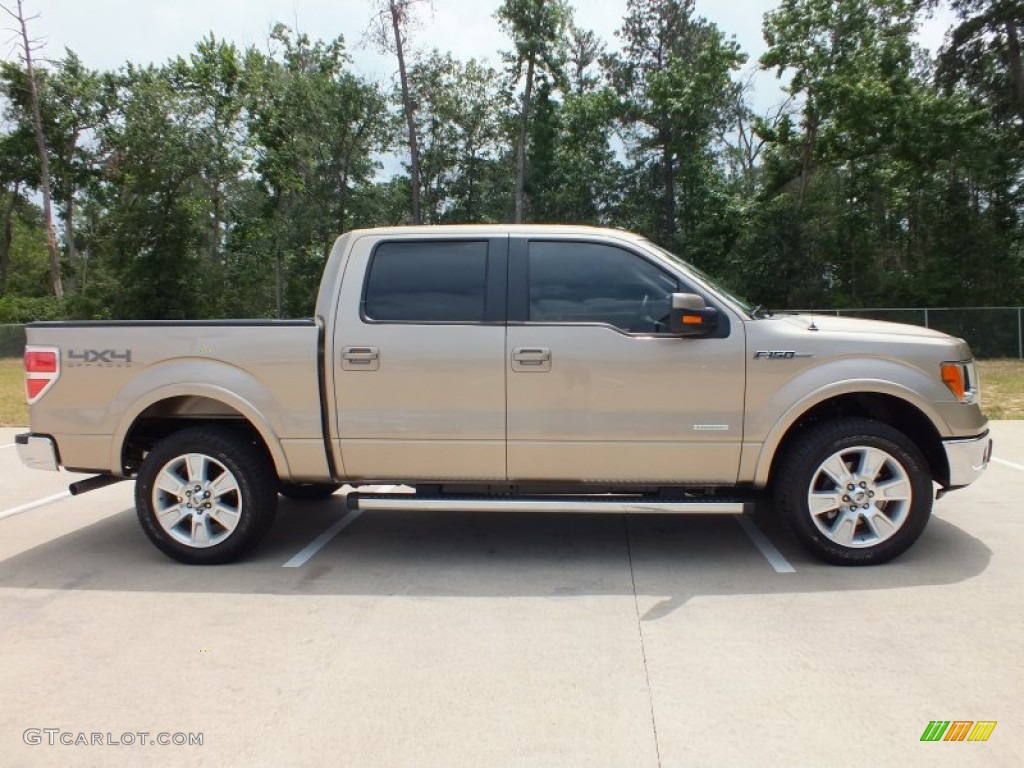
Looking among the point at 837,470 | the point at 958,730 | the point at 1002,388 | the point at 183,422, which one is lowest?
the point at 1002,388

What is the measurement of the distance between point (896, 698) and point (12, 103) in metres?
46.6

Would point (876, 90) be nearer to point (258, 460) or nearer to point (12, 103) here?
point (258, 460)

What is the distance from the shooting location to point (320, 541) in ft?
18.4

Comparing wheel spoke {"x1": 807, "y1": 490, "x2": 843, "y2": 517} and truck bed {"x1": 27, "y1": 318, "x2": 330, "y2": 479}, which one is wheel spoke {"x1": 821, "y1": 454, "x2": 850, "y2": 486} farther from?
Result: truck bed {"x1": 27, "y1": 318, "x2": 330, "y2": 479}

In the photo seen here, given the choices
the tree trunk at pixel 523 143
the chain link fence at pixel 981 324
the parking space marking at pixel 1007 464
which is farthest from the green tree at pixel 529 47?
the parking space marking at pixel 1007 464

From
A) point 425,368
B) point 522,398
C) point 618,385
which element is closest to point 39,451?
point 425,368

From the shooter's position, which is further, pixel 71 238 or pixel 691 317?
pixel 71 238

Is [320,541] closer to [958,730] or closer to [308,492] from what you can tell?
[308,492]

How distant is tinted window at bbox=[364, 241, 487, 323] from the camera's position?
191 inches

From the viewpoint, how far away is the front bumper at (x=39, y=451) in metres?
5.07

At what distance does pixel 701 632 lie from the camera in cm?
390

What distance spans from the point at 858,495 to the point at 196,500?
4052mm

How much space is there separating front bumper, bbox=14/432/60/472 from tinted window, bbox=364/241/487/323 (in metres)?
2.26

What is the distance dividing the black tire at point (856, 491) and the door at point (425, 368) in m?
1.80
